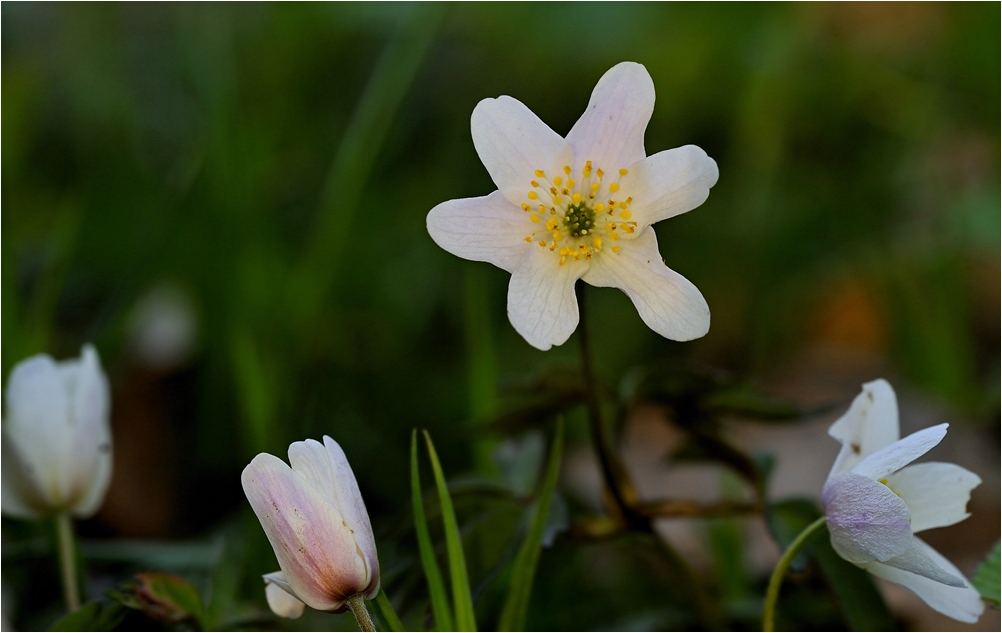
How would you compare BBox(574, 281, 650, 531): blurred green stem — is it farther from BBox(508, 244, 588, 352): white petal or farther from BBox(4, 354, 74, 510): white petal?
BBox(4, 354, 74, 510): white petal

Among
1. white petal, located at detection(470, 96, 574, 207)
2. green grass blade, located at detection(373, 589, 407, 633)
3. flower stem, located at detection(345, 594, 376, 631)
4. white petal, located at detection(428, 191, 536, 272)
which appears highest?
white petal, located at detection(470, 96, 574, 207)

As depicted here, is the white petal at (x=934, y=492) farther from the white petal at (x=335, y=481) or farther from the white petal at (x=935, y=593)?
the white petal at (x=335, y=481)

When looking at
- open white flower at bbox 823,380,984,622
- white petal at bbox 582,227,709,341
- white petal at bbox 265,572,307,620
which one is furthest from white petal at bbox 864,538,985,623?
white petal at bbox 265,572,307,620

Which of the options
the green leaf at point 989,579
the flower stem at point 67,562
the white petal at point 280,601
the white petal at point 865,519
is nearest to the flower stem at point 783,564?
the white petal at point 865,519

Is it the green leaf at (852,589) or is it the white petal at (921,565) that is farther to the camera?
the green leaf at (852,589)

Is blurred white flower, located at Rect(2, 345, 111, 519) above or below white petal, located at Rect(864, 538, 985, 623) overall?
above

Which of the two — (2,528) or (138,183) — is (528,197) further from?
(138,183)
